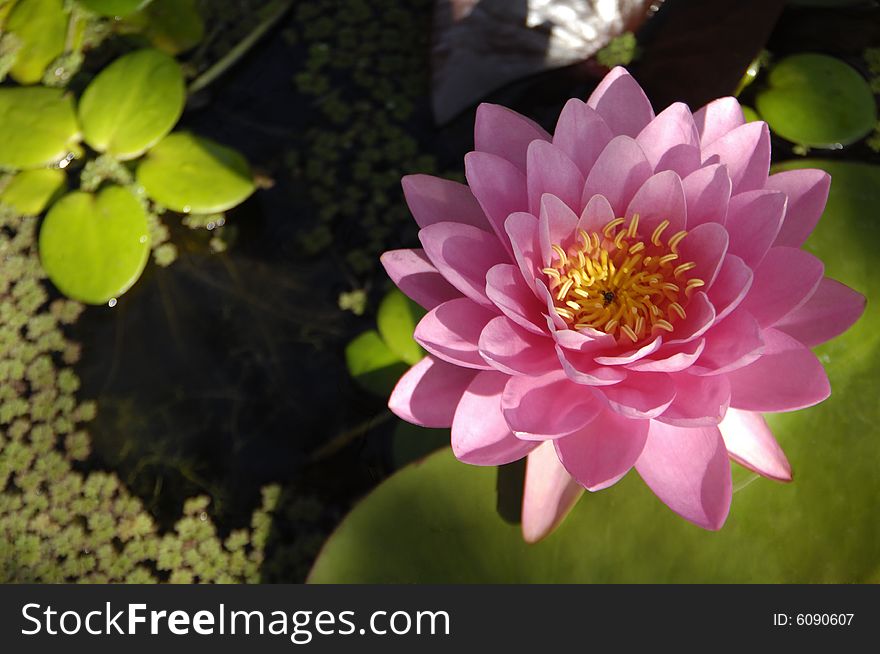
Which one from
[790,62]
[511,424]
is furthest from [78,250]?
[790,62]

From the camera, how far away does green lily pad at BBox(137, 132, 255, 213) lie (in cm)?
205

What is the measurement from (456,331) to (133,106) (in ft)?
4.86

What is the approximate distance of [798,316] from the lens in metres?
1.13

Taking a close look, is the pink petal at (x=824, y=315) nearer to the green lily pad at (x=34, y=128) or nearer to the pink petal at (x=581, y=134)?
the pink petal at (x=581, y=134)

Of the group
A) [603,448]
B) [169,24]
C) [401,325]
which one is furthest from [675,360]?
[169,24]

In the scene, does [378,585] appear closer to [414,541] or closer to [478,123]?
[414,541]

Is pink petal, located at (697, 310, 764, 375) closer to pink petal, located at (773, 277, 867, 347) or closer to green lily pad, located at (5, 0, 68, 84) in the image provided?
pink petal, located at (773, 277, 867, 347)

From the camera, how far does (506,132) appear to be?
4.05ft

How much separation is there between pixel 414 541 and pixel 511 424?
0.51 m

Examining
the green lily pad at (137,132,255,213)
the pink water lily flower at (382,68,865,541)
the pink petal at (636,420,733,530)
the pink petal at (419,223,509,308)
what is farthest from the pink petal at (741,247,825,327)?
the green lily pad at (137,132,255,213)

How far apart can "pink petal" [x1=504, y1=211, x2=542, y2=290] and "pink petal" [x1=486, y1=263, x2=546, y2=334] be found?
0.06ft

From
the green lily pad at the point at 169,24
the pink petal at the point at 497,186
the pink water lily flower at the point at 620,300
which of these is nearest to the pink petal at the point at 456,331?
the pink water lily flower at the point at 620,300

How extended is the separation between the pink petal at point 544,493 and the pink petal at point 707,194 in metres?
0.47

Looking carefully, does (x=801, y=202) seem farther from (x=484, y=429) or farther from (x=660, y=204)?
(x=484, y=429)
